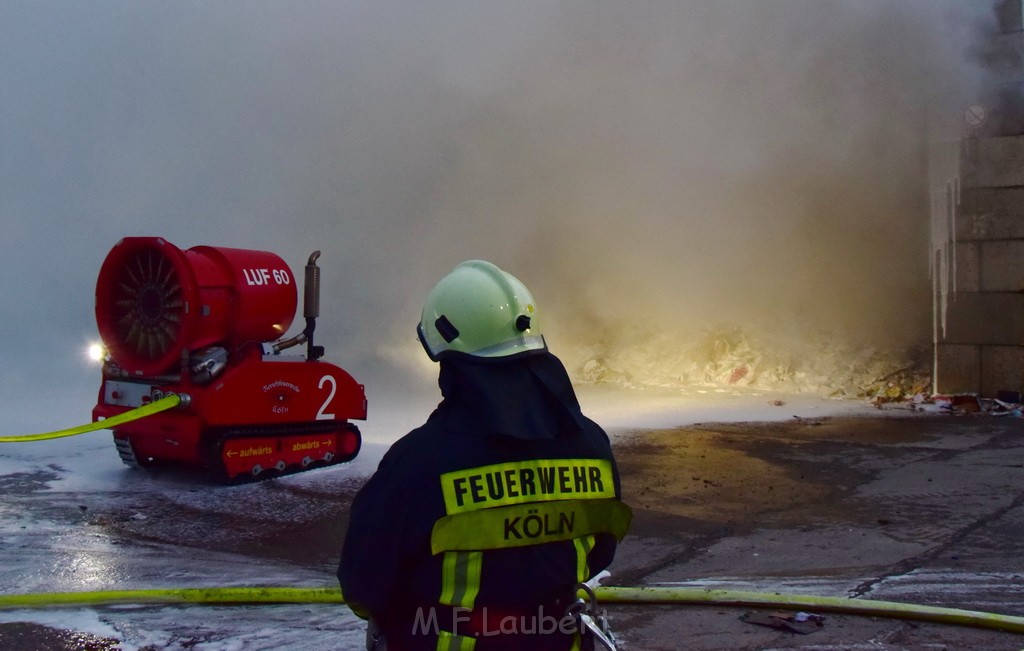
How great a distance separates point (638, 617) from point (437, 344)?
1.86 m

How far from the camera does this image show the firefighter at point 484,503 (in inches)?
65.3

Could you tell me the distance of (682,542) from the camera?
4418 mm

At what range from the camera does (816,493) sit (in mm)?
5387

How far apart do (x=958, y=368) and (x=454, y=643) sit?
8.65m

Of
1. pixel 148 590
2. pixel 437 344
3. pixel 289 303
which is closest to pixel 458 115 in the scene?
pixel 289 303

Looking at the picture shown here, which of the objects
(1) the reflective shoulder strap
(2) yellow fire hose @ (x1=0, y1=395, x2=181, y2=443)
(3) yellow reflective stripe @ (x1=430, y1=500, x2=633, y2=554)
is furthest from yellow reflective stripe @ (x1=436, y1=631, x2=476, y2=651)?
(2) yellow fire hose @ (x1=0, y1=395, x2=181, y2=443)

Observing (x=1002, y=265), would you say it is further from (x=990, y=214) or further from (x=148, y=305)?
(x=148, y=305)

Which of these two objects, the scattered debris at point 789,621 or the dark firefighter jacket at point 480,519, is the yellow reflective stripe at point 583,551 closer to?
the dark firefighter jacket at point 480,519

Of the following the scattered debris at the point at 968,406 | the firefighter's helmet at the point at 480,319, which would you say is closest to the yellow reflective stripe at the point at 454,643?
the firefighter's helmet at the point at 480,319

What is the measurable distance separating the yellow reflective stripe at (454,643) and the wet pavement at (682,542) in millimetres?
1494

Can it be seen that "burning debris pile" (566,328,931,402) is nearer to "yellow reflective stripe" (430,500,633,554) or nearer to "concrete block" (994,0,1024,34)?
"concrete block" (994,0,1024,34)

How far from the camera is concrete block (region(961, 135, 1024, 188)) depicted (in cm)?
877

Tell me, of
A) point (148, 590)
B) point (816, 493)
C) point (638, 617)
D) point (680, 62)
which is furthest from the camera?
point (680, 62)

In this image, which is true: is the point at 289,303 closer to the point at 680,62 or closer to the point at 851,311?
the point at 680,62
